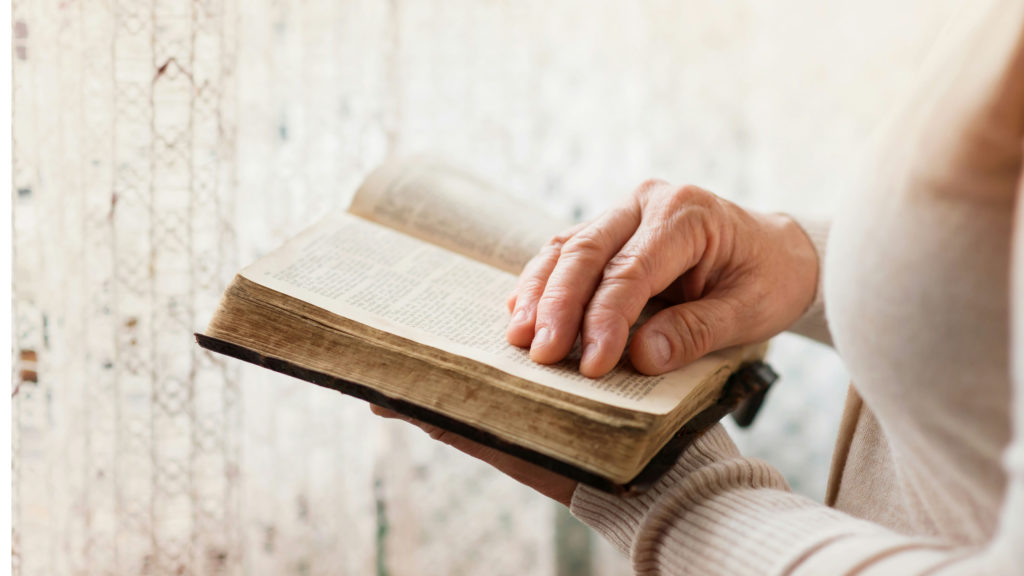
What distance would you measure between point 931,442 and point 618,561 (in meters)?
1.14

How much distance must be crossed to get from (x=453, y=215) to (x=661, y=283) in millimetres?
259

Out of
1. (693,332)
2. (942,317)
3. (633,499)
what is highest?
(942,317)

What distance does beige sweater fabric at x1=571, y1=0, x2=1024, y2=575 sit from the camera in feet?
1.15

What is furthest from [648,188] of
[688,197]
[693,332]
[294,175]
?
[294,175]

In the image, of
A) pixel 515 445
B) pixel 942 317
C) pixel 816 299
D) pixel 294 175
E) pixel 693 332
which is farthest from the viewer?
pixel 294 175

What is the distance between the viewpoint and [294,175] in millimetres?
1008

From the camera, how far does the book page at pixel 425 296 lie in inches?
20.6

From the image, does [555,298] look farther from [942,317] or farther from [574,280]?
[942,317]

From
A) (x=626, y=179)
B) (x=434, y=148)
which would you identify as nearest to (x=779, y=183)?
(x=626, y=179)

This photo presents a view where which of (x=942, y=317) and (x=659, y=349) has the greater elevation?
(x=942, y=317)

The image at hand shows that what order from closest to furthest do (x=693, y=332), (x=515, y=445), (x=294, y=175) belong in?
(x=515, y=445) → (x=693, y=332) → (x=294, y=175)

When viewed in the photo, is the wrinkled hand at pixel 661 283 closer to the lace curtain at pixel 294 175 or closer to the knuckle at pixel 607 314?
the knuckle at pixel 607 314

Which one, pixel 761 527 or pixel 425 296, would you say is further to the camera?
pixel 425 296

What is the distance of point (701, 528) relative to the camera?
0.47 meters
